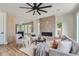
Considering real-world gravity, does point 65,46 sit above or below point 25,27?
below

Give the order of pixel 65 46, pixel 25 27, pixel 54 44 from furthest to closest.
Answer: pixel 54 44 < pixel 25 27 < pixel 65 46

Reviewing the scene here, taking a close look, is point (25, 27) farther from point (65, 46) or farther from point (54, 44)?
point (65, 46)

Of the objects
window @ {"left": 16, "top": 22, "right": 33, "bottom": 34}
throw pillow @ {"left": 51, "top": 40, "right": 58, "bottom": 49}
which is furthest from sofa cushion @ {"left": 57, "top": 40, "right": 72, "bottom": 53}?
window @ {"left": 16, "top": 22, "right": 33, "bottom": 34}

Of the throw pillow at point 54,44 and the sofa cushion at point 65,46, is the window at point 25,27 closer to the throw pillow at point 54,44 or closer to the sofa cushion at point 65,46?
the throw pillow at point 54,44

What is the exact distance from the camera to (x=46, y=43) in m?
3.04

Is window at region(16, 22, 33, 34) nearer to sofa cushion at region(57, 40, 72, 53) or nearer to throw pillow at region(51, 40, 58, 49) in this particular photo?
throw pillow at region(51, 40, 58, 49)

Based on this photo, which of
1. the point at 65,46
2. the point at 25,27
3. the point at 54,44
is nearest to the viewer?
the point at 65,46

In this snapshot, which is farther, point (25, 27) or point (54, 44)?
point (54, 44)

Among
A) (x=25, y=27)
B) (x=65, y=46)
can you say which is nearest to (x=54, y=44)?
(x=65, y=46)

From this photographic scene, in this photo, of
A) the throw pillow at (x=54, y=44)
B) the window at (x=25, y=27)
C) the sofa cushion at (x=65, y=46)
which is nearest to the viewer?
the sofa cushion at (x=65, y=46)

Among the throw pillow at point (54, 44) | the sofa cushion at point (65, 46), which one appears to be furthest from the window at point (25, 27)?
the sofa cushion at point (65, 46)

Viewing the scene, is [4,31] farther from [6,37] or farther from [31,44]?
[31,44]

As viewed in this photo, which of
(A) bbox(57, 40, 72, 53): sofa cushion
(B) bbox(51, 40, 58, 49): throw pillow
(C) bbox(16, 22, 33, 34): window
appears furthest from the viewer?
(B) bbox(51, 40, 58, 49): throw pillow

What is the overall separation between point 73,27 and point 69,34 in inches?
8.6
